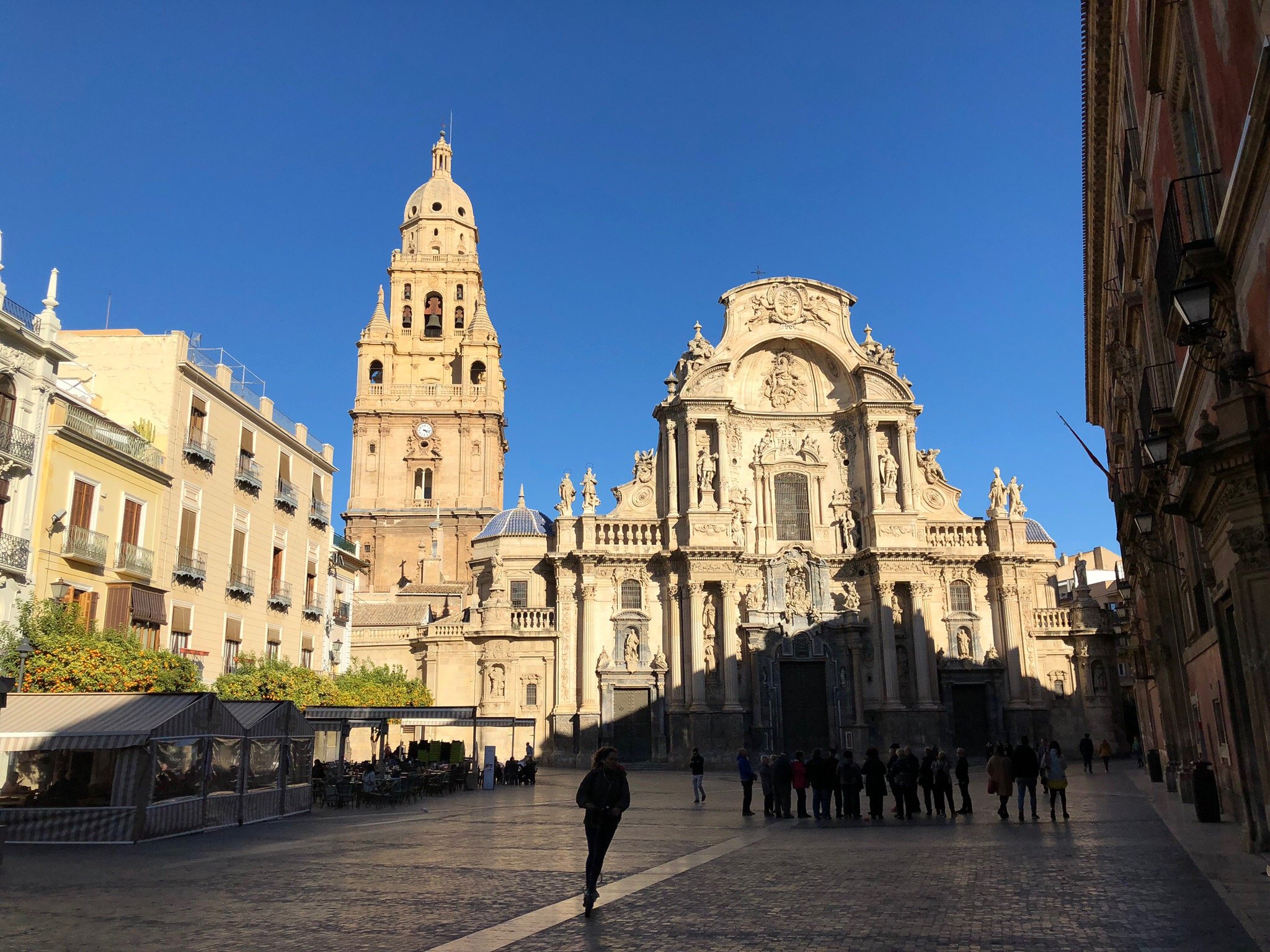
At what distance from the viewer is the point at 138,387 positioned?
1141 inches

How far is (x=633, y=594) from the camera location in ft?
145

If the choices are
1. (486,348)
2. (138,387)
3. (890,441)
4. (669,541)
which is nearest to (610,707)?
(669,541)

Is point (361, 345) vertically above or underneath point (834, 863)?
above

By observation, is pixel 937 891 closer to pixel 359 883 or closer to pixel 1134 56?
pixel 359 883

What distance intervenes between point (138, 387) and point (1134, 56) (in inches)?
1026

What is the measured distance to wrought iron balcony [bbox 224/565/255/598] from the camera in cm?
3083

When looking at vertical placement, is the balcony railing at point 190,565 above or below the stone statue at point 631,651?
above

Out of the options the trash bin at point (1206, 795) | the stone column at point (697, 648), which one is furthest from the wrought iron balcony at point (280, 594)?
the trash bin at point (1206, 795)

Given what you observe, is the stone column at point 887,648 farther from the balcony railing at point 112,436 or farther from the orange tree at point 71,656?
the orange tree at point 71,656

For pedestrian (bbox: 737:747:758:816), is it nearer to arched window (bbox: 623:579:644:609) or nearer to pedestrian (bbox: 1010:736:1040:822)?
pedestrian (bbox: 1010:736:1040:822)

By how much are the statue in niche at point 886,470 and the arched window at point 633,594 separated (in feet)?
38.6

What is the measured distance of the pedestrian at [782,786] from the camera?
20688mm

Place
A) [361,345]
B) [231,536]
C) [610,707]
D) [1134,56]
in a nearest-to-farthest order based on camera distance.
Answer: [1134,56] < [231,536] < [610,707] < [361,345]

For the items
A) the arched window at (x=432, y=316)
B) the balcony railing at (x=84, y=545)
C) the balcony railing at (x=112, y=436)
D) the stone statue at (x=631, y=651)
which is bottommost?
Answer: the stone statue at (x=631, y=651)
